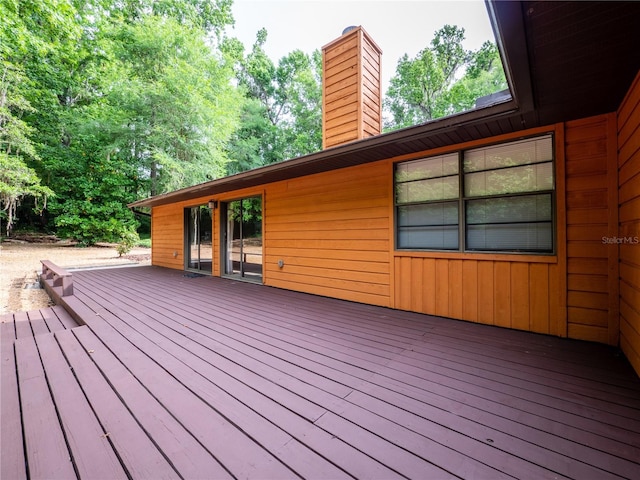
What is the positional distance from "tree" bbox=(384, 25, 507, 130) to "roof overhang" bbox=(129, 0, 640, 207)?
45.2 feet

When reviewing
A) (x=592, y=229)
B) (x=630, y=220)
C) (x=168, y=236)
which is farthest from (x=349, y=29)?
(x=168, y=236)

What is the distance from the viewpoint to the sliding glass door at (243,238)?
5941mm

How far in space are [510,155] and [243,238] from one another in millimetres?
4791

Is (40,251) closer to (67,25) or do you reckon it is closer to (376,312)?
(67,25)

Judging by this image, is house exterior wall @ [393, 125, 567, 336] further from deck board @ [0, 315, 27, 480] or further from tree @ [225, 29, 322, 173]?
tree @ [225, 29, 322, 173]

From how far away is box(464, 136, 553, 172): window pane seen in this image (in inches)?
107

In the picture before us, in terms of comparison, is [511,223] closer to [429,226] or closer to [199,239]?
[429,226]

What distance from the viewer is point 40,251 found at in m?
11.6

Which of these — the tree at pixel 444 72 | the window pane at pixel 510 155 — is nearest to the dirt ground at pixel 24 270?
the window pane at pixel 510 155

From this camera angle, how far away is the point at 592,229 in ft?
8.07

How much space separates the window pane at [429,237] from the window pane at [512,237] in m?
0.18

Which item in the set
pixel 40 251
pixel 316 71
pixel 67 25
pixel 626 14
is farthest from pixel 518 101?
pixel 316 71

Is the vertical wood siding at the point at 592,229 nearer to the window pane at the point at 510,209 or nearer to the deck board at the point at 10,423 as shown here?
the window pane at the point at 510,209

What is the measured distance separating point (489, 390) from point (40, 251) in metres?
15.8
